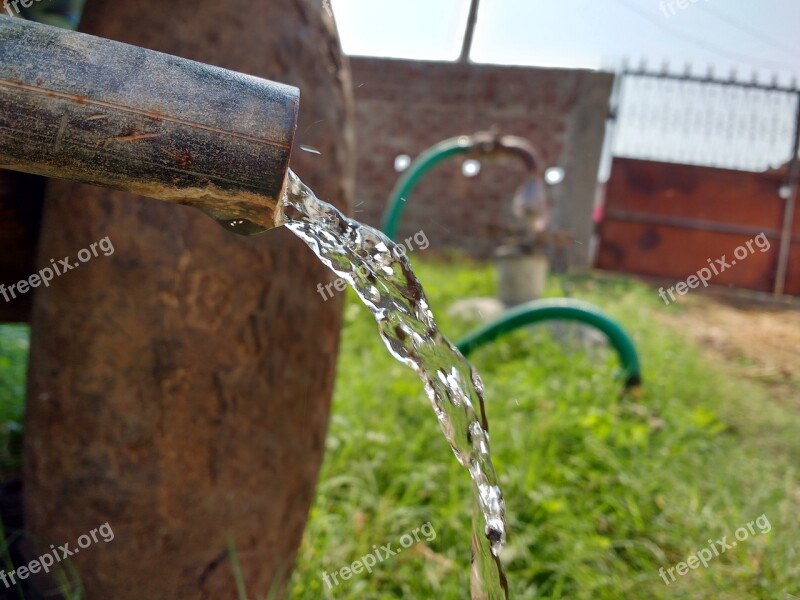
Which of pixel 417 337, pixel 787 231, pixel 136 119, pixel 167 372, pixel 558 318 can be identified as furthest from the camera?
pixel 787 231

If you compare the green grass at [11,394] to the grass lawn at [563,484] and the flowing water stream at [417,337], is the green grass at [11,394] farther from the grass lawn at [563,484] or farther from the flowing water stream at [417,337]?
the flowing water stream at [417,337]

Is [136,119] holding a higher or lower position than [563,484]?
higher

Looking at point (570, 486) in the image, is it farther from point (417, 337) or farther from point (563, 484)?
point (417, 337)

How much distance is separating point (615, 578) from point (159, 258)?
1358 mm

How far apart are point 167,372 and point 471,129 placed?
24.2 ft

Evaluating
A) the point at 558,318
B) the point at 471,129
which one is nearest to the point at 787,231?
the point at 471,129

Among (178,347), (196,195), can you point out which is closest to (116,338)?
(178,347)

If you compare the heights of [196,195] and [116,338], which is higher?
[196,195]

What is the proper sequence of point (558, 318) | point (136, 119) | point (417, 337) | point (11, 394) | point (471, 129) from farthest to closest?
point (471, 129), point (558, 318), point (11, 394), point (417, 337), point (136, 119)

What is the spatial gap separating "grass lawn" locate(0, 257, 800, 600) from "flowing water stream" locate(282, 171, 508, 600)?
0.51 meters

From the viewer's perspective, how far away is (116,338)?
124 centimetres

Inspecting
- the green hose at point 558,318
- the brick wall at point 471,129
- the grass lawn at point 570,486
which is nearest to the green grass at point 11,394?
the grass lawn at point 570,486

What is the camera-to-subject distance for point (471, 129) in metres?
8.23

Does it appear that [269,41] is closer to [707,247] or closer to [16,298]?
[16,298]
